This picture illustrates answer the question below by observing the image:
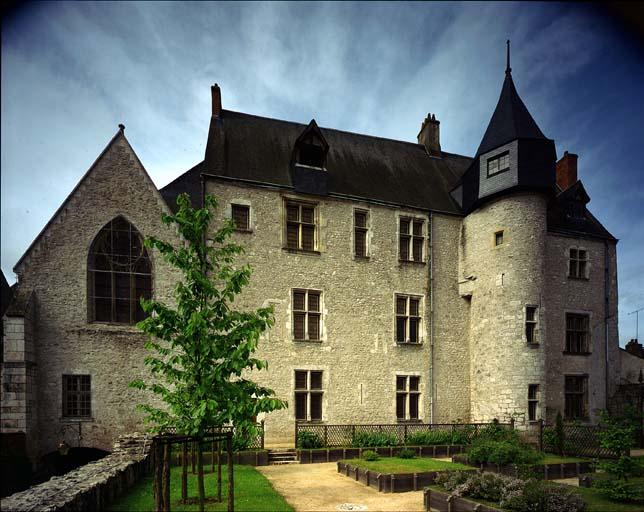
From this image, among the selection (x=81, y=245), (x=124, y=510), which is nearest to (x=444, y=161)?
(x=81, y=245)

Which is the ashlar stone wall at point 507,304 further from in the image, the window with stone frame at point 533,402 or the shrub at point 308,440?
the shrub at point 308,440

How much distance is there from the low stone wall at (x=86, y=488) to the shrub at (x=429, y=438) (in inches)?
374

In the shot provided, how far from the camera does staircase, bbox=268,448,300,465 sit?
13719mm

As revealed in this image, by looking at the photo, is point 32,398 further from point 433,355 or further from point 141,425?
point 433,355

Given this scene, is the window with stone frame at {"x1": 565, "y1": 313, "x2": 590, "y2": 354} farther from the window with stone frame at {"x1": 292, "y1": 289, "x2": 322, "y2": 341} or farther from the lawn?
the window with stone frame at {"x1": 292, "y1": 289, "x2": 322, "y2": 341}

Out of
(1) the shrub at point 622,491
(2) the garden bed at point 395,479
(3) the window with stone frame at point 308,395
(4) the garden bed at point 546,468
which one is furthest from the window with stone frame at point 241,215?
(1) the shrub at point 622,491

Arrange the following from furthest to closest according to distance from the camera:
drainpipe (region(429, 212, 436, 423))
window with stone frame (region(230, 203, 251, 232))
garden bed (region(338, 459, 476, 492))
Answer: drainpipe (region(429, 212, 436, 423)), window with stone frame (region(230, 203, 251, 232)), garden bed (region(338, 459, 476, 492))

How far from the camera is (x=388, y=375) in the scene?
18.2 m

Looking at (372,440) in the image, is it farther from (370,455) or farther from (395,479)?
(395,479)

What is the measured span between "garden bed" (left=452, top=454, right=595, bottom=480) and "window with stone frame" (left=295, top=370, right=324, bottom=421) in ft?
19.1

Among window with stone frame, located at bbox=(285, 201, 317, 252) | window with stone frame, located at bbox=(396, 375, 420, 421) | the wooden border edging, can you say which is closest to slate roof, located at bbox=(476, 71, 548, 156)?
window with stone frame, located at bbox=(285, 201, 317, 252)

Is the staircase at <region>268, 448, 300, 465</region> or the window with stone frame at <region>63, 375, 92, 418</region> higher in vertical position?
the window with stone frame at <region>63, 375, 92, 418</region>

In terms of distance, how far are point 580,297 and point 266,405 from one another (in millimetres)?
18413

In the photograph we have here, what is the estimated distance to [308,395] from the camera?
664 inches
